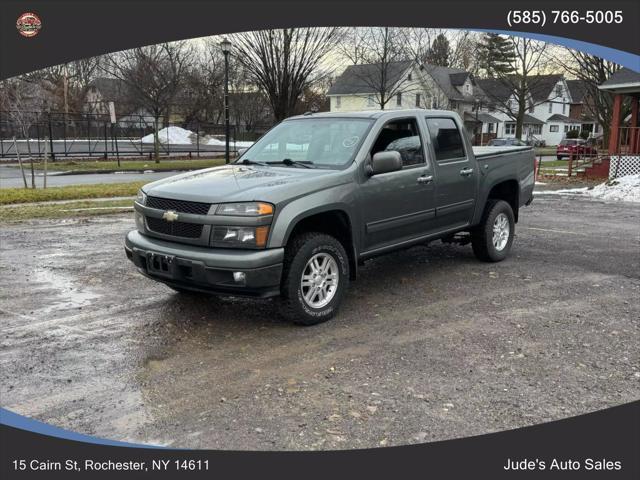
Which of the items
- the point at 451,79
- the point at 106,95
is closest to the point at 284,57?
the point at 106,95

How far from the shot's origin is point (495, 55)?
5544cm

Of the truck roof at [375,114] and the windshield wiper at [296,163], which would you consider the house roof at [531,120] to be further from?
the windshield wiper at [296,163]

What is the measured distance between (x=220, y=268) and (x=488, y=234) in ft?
13.5

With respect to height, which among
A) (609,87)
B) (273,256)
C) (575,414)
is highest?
(609,87)

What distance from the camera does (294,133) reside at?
6.31 m

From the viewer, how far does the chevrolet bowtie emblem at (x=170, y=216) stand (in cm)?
498

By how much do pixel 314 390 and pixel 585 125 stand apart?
87.0m

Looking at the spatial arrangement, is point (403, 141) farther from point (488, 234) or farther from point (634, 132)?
point (634, 132)

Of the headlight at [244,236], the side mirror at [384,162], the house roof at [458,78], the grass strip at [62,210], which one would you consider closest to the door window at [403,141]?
the side mirror at [384,162]

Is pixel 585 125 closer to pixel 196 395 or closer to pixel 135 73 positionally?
pixel 135 73

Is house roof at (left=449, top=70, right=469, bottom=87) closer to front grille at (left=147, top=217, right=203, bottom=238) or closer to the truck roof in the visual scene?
the truck roof

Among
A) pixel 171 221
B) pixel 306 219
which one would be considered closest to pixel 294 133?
pixel 306 219

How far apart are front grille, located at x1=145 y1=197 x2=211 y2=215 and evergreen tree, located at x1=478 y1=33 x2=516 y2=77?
48.9 meters

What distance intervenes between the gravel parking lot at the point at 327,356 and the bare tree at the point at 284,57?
17.1 m
